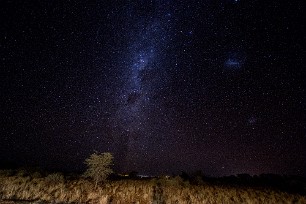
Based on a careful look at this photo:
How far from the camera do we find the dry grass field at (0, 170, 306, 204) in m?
28.1

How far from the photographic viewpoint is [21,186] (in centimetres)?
2988

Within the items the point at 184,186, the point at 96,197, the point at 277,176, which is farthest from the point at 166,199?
the point at 277,176

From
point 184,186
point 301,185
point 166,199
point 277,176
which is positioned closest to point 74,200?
point 166,199

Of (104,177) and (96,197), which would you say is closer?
(96,197)

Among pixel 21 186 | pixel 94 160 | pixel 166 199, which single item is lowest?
pixel 166 199

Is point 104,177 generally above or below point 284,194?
above

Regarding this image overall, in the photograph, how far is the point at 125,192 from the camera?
29312 millimetres

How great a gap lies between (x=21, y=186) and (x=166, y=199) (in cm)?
1470

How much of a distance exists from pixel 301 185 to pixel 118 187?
21589 millimetres

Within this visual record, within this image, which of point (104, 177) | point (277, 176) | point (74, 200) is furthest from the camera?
point (277, 176)

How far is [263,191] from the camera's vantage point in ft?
97.0

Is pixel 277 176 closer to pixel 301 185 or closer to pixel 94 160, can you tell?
pixel 301 185

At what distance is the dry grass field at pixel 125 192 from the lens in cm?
2807

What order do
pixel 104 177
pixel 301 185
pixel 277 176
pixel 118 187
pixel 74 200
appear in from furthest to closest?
pixel 277 176 → pixel 301 185 → pixel 104 177 → pixel 118 187 → pixel 74 200
